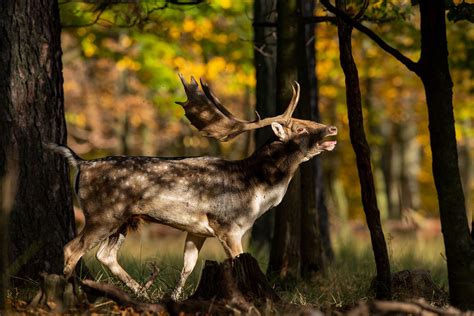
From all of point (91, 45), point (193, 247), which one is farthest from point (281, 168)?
point (91, 45)

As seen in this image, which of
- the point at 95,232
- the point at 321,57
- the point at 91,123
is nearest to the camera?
the point at 95,232

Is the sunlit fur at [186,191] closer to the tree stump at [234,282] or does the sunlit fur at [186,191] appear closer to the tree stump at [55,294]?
the tree stump at [234,282]

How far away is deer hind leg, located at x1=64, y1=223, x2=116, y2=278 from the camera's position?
7.39m

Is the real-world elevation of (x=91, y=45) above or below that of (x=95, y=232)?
above

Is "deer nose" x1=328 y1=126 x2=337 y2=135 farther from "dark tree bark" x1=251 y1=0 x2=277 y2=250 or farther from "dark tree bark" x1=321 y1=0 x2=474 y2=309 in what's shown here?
"dark tree bark" x1=251 y1=0 x2=277 y2=250

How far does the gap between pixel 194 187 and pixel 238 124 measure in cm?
86

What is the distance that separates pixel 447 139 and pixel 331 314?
1982 millimetres

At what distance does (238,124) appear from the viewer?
812cm

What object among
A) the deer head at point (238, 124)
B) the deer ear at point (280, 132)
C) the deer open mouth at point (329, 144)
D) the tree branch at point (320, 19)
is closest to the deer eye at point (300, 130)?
the deer head at point (238, 124)

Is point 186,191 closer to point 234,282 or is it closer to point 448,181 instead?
point 234,282

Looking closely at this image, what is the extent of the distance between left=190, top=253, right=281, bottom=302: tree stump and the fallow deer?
1072mm

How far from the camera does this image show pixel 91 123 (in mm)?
29984

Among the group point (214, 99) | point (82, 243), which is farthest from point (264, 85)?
point (82, 243)

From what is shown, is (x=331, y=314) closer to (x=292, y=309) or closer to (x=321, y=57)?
(x=292, y=309)
